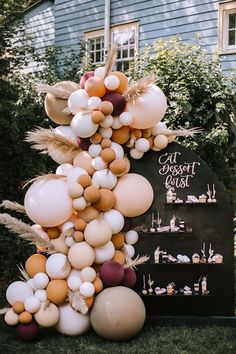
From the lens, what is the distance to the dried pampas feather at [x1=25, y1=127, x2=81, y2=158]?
4117mm

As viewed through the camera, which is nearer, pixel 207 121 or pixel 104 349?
pixel 104 349

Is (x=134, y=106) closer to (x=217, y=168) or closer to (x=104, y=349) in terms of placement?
(x=104, y=349)

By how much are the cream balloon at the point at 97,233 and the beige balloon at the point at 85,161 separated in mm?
438

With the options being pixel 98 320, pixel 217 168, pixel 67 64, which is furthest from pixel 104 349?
pixel 67 64

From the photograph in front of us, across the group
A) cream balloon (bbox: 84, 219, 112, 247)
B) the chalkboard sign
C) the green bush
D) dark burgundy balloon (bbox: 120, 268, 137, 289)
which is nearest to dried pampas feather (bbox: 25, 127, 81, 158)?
the chalkboard sign

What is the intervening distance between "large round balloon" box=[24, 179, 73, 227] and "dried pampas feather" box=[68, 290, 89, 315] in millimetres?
581

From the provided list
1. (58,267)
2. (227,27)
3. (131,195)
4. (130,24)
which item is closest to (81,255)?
(58,267)

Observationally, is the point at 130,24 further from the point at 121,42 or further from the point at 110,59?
the point at 110,59

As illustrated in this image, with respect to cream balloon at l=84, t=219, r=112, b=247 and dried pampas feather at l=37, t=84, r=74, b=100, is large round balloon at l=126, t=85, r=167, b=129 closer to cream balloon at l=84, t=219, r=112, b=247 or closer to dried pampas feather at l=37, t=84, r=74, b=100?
dried pampas feather at l=37, t=84, r=74, b=100

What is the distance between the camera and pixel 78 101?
162 inches

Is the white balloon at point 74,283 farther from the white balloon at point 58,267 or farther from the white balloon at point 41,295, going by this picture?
the white balloon at point 41,295

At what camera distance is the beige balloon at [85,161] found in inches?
163

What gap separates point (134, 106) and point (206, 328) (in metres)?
1.97

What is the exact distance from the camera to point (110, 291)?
398 cm
